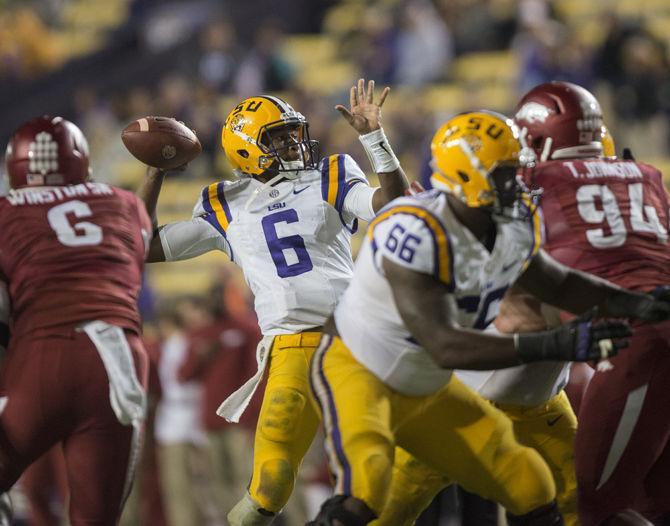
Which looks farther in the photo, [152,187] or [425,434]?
[152,187]

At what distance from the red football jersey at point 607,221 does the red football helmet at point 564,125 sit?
173mm

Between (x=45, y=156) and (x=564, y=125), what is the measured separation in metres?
2.01

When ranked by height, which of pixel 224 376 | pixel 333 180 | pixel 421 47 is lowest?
pixel 224 376

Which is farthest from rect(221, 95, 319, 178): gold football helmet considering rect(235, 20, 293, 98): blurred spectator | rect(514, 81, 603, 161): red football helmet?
rect(235, 20, 293, 98): blurred spectator

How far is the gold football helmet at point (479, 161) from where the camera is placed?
4699mm

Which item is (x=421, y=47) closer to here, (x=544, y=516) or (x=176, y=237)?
(x=176, y=237)

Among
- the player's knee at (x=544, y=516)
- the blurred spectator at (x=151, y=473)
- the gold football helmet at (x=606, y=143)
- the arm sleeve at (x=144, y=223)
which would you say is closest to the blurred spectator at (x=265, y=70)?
the blurred spectator at (x=151, y=473)

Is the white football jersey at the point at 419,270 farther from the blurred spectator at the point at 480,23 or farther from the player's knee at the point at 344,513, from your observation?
the blurred spectator at the point at 480,23

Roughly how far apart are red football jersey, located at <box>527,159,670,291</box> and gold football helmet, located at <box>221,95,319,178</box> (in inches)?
41.8

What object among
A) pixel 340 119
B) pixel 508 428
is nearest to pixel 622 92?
pixel 340 119

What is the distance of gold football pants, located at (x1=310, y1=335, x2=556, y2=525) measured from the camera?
4.62m

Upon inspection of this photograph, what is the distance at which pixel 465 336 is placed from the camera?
14.8 ft

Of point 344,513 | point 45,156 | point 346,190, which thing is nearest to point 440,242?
point 344,513

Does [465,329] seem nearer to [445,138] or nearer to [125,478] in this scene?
[445,138]
